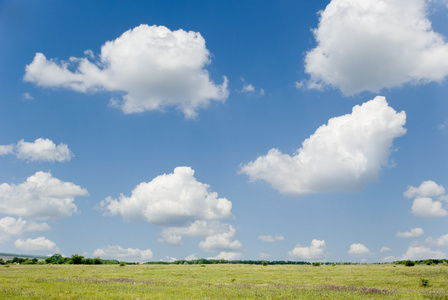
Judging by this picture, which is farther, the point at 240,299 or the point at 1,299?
the point at 240,299

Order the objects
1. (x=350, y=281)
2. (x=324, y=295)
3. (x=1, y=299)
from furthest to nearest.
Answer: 1. (x=350, y=281)
2. (x=324, y=295)
3. (x=1, y=299)

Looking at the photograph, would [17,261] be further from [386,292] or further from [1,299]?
[386,292]

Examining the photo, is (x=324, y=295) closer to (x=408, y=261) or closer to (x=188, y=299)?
(x=188, y=299)

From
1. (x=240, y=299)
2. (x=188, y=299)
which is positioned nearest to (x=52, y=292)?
(x=188, y=299)

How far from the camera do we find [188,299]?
25.4 m

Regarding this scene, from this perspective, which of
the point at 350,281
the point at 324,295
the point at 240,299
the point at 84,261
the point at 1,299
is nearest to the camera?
the point at 1,299

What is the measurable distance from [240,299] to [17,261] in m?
106

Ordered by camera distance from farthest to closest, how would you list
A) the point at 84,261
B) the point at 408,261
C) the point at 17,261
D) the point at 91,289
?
the point at 17,261 < the point at 84,261 < the point at 408,261 < the point at 91,289

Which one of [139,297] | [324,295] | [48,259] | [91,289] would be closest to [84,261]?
[48,259]

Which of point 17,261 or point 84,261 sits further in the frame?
point 17,261

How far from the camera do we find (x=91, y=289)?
30.3 m

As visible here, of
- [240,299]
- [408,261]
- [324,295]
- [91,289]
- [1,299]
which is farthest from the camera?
[408,261]

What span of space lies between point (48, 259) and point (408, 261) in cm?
10467

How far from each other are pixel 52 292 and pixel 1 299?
4158mm
